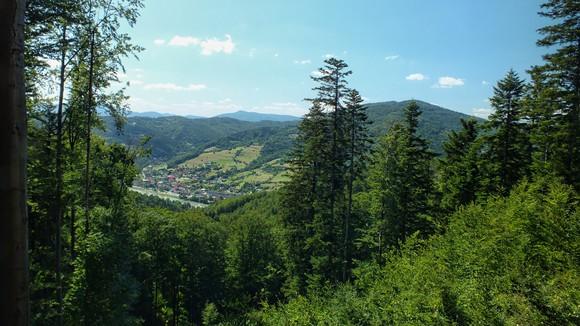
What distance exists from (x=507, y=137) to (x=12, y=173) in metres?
28.7

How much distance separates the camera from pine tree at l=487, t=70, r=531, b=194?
956 inches

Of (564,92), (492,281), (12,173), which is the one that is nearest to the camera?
(12,173)

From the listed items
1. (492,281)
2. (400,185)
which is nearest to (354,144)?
(400,185)

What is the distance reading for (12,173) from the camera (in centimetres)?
188

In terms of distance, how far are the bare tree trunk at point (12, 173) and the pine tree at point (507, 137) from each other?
2735 cm

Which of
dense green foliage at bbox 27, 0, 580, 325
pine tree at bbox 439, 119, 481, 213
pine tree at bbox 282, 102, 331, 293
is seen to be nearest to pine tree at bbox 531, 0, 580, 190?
dense green foliage at bbox 27, 0, 580, 325

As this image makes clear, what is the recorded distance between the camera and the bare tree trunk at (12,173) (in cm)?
186

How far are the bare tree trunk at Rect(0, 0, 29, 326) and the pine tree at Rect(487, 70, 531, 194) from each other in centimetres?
2735

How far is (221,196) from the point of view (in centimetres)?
17588

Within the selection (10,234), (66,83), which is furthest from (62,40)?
(10,234)

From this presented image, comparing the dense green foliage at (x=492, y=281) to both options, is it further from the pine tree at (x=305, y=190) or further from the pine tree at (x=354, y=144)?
the pine tree at (x=305, y=190)

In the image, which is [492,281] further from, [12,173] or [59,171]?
[59,171]

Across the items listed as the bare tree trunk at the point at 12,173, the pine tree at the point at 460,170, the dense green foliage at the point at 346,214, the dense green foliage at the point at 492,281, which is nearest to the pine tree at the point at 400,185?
the dense green foliage at the point at 346,214

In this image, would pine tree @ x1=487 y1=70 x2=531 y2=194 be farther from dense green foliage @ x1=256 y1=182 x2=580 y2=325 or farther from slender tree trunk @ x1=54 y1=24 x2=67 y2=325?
slender tree trunk @ x1=54 y1=24 x2=67 y2=325
